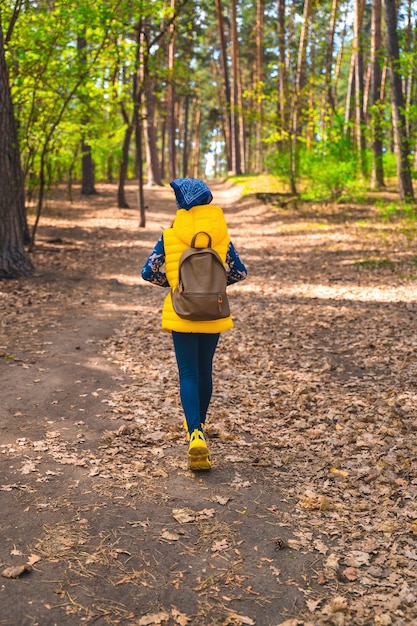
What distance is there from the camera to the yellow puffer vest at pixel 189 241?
14.5 feet

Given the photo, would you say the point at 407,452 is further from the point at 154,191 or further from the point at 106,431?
the point at 154,191

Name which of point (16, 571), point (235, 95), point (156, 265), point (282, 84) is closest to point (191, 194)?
point (156, 265)

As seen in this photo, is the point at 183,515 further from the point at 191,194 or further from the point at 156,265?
the point at 191,194

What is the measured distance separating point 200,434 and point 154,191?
2839 cm

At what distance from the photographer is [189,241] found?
443 centimetres

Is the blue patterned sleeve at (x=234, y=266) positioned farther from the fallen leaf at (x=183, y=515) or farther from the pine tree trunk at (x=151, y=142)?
the pine tree trunk at (x=151, y=142)

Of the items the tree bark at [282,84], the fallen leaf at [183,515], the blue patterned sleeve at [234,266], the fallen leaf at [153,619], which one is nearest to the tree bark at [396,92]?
the tree bark at [282,84]

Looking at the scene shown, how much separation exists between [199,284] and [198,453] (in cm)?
128

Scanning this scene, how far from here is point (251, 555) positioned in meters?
3.77

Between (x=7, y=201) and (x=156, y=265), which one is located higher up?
(x=7, y=201)

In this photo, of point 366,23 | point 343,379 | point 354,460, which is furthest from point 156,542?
point 366,23

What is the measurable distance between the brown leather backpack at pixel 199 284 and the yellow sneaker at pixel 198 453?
91 cm

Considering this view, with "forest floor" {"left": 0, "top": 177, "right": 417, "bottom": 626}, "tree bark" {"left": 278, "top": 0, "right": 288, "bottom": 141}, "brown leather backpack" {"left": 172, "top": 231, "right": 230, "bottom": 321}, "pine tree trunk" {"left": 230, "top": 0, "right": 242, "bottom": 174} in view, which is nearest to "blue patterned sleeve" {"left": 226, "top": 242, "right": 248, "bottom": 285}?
"brown leather backpack" {"left": 172, "top": 231, "right": 230, "bottom": 321}

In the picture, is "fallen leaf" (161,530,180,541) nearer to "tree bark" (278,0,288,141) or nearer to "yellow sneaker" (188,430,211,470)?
"yellow sneaker" (188,430,211,470)
